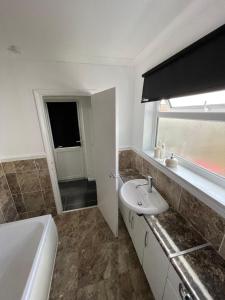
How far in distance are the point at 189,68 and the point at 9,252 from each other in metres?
2.43

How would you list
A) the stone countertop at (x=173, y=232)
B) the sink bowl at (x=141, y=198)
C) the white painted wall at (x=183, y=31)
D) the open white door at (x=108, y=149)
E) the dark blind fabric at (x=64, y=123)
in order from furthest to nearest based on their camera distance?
the dark blind fabric at (x=64, y=123)
the open white door at (x=108, y=149)
the sink bowl at (x=141, y=198)
the stone countertop at (x=173, y=232)
the white painted wall at (x=183, y=31)

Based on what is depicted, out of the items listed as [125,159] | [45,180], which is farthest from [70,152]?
[125,159]

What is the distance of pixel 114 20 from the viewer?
1.03m

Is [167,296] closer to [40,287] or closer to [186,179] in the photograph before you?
[186,179]

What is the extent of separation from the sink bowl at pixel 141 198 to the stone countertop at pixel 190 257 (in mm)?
89

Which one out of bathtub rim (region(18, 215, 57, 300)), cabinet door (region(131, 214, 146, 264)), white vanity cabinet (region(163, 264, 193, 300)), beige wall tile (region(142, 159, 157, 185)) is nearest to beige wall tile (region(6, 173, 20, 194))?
bathtub rim (region(18, 215, 57, 300))

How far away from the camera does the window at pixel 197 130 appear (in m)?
1.01

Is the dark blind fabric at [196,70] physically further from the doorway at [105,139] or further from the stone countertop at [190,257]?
the stone countertop at [190,257]

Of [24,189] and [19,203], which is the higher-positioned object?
[24,189]

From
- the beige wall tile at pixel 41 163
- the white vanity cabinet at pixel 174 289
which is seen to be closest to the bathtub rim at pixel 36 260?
the beige wall tile at pixel 41 163

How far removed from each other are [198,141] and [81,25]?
4.60 feet

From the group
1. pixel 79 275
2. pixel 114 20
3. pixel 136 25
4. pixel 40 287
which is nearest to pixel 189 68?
pixel 136 25

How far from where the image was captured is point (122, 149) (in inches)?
87.0

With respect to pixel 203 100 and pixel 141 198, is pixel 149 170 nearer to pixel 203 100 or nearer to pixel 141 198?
pixel 141 198
